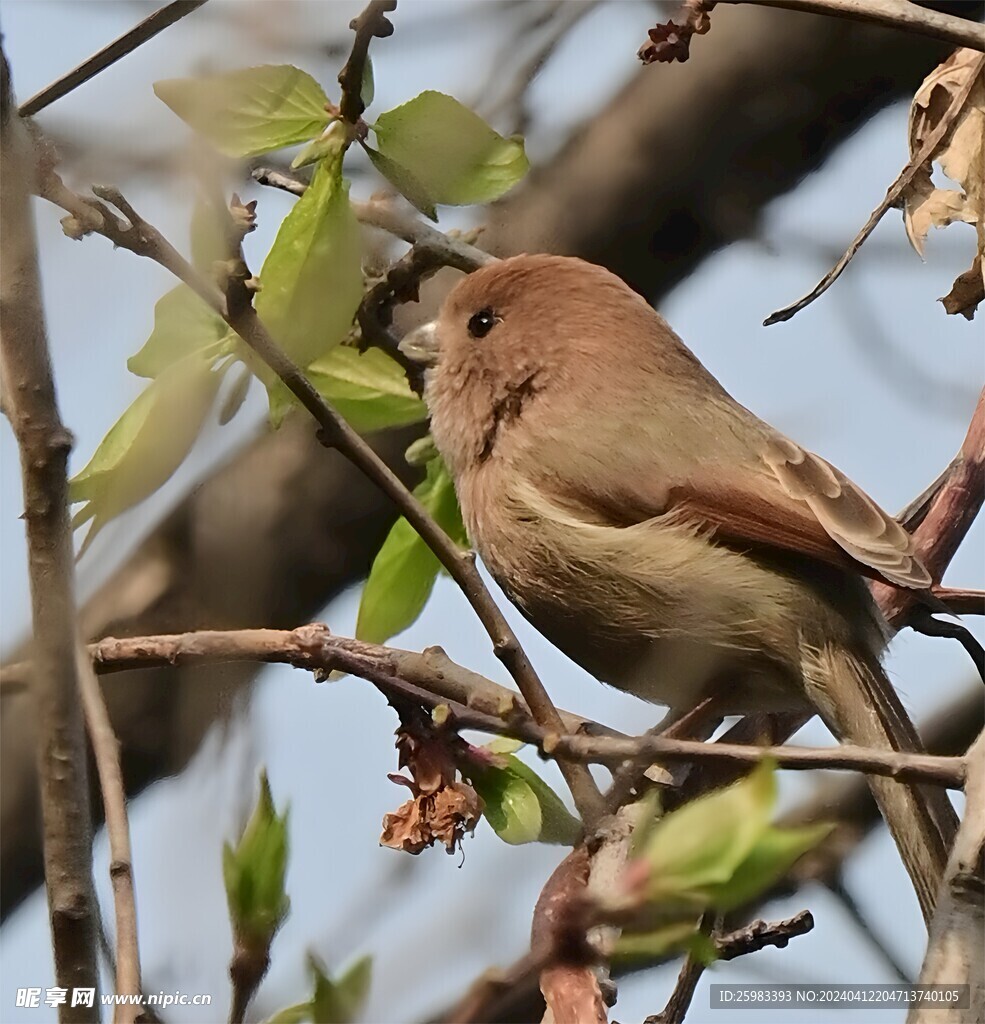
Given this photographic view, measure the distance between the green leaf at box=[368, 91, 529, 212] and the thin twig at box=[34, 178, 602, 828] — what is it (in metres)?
0.36

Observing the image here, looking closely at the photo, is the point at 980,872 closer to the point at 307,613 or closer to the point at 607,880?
the point at 607,880

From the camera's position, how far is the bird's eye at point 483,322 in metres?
3.26

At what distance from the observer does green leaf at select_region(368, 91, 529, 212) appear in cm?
187

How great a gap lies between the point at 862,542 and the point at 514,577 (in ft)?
2.12

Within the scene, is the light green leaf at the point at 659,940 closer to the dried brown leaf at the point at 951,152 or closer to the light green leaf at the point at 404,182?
the light green leaf at the point at 404,182

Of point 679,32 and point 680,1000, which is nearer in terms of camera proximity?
point 680,1000

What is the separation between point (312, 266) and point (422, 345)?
1309 millimetres

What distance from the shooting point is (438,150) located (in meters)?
1.91

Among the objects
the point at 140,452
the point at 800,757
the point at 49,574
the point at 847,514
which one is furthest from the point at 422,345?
the point at 800,757

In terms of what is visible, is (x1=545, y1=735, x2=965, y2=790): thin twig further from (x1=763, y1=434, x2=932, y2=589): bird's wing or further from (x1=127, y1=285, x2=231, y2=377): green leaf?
(x1=763, y1=434, x2=932, y2=589): bird's wing

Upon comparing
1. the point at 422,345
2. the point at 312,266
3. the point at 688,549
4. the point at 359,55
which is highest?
the point at 422,345

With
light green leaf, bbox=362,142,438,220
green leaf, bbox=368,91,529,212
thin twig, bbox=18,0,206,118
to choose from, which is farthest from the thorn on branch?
thin twig, bbox=18,0,206,118

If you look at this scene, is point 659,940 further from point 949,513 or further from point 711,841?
point 949,513

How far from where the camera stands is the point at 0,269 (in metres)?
1.30
